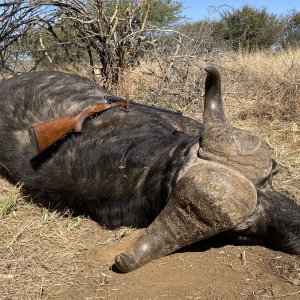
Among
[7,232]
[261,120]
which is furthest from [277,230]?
[261,120]

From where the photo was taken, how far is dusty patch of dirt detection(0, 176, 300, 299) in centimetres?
260

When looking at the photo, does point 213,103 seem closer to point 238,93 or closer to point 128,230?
point 128,230

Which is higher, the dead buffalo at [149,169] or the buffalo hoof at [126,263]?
the dead buffalo at [149,169]

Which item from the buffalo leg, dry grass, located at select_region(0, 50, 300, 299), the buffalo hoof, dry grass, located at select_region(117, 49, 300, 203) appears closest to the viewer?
the buffalo leg

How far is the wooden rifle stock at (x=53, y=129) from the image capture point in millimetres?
3586

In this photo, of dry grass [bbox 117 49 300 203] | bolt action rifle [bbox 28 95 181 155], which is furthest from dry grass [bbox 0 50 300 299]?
bolt action rifle [bbox 28 95 181 155]

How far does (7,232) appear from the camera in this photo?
3527mm

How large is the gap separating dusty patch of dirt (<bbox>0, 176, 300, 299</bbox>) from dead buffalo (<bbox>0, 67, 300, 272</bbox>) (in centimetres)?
12

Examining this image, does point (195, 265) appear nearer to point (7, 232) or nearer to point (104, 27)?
point (7, 232)

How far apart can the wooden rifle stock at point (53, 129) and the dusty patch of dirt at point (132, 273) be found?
675mm

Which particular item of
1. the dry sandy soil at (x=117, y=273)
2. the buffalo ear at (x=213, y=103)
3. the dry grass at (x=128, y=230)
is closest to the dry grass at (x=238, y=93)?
the dry grass at (x=128, y=230)

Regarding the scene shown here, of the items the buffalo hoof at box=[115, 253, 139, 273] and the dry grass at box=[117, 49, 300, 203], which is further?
the dry grass at box=[117, 49, 300, 203]

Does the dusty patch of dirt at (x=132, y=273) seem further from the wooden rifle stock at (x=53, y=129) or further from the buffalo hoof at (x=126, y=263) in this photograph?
the wooden rifle stock at (x=53, y=129)

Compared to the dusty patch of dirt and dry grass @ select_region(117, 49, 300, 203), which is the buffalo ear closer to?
the dusty patch of dirt
